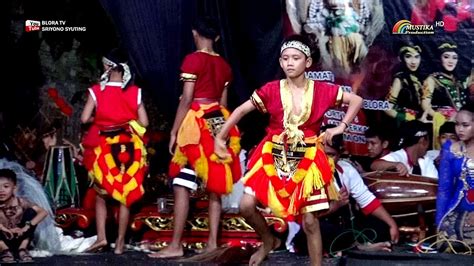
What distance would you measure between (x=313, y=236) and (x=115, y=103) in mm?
2058

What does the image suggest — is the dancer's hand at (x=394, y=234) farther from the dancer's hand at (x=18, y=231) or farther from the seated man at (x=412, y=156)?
the dancer's hand at (x=18, y=231)

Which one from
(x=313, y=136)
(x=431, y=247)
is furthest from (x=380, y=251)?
(x=313, y=136)

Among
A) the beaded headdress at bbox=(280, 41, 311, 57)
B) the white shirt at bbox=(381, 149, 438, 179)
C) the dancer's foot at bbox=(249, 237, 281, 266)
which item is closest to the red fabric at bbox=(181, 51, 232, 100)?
the beaded headdress at bbox=(280, 41, 311, 57)

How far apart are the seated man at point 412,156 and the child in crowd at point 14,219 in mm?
2658

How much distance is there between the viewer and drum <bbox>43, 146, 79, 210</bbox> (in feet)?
36.4

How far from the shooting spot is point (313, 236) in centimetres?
912

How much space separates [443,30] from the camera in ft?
34.6

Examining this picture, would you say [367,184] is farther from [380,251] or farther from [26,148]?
[26,148]

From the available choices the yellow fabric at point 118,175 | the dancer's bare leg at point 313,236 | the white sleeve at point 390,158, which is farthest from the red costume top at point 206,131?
the white sleeve at point 390,158

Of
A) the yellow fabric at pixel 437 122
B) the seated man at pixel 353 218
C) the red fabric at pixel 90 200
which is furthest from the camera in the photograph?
the red fabric at pixel 90 200

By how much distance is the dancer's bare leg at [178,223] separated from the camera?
10172 mm

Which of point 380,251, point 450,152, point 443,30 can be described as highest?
point 443,30

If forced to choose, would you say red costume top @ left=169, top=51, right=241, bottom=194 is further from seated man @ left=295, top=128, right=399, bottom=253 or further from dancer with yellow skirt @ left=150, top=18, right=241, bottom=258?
seated man @ left=295, top=128, right=399, bottom=253

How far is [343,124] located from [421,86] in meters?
1.80
